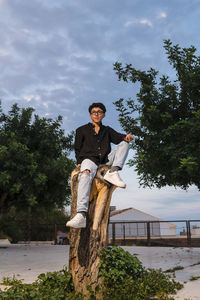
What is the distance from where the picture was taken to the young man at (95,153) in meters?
5.35

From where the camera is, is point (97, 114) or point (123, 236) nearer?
point (97, 114)

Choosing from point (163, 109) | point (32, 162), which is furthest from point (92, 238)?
point (32, 162)

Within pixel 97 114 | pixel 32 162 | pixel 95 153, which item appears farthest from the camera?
pixel 32 162

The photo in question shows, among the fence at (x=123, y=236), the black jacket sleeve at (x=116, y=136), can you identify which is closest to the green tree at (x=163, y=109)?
the black jacket sleeve at (x=116, y=136)

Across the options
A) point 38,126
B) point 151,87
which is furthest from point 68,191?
point 151,87

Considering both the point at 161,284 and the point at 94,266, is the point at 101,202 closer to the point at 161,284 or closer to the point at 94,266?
the point at 94,266

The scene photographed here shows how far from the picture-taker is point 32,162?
52.1 ft

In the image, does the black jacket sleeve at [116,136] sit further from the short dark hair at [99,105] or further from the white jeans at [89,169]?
the short dark hair at [99,105]

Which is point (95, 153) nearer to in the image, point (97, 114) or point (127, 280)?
point (97, 114)

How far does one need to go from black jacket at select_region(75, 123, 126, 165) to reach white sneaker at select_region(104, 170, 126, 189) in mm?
408

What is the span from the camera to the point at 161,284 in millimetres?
6363

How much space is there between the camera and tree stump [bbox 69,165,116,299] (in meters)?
5.68

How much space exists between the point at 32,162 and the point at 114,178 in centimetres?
1105

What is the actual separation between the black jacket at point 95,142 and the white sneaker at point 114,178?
0.41 meters
